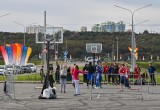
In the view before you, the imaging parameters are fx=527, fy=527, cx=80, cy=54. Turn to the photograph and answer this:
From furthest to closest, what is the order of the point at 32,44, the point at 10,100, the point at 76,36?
the point at 76,36 → the point at 32,44 → the point at 10,100

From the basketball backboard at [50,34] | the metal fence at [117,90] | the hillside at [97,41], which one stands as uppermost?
the hillside at [97,41]

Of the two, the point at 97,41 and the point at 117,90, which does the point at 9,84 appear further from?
the point at 97,41

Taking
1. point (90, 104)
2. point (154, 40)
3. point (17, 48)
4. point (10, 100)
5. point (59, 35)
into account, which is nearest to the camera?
point (90, 104)

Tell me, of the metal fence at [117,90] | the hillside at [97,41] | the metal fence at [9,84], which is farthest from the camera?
the hillside at [97,41]

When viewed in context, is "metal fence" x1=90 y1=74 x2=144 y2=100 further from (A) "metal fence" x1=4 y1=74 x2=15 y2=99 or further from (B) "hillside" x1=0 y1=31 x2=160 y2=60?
(B) "hillside" x1=0 y1=31 x2=160 y2=60

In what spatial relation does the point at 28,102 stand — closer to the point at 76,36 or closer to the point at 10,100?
the point at 10,100

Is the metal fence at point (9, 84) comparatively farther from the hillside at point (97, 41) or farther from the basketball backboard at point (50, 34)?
the hillside at point (97, 41)

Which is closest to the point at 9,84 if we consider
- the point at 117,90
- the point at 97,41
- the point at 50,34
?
the point at 50,34

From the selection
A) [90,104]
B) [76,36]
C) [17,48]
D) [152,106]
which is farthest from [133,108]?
[76,36]

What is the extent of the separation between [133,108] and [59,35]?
10.3 m

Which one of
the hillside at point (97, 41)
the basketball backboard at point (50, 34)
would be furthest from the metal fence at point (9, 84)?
the hillside at point (97, 41)

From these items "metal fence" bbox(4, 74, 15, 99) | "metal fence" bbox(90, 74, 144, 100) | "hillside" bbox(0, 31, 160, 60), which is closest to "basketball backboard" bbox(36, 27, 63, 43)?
"metal fence" bbox(90, 74, 144, 100)

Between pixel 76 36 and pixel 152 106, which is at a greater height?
pixel 76 36

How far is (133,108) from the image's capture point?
65.8 ft
